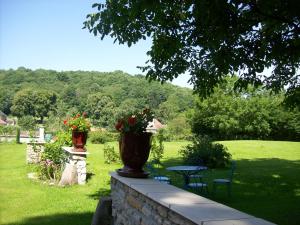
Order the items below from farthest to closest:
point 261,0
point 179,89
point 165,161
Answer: point 179,89
point 165,161
point 261,0

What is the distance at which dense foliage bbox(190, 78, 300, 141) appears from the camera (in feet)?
130

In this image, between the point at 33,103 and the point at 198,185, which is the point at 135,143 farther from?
the point at 33,103

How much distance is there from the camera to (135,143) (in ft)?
17.6

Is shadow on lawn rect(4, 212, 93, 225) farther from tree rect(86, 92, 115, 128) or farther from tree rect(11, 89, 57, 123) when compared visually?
tree rect(11, 89, 57, 123)

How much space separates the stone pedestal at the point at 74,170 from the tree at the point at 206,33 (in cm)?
376

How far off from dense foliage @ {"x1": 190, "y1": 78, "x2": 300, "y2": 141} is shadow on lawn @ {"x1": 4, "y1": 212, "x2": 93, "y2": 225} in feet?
108

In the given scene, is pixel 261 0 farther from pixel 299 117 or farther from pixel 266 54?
pixel 299 117

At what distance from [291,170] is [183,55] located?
354 inches

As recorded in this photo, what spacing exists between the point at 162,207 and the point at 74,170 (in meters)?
6.89

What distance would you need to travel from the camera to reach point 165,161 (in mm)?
17297

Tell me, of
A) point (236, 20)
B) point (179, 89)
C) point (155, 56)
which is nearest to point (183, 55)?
point (155, 56)

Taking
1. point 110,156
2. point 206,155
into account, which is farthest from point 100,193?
point 206,155

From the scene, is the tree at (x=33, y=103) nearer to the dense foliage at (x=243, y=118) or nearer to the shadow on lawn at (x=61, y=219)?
the dense foliage at (x=243, y=118)

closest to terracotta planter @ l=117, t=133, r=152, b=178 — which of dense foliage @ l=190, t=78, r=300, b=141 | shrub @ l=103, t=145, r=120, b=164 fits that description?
shrub @ l=103, t=145, r=120, b=164
